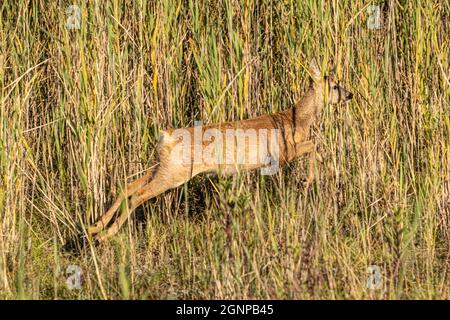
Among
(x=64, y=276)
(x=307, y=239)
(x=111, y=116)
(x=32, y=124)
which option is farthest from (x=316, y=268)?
(x=32, y=124)

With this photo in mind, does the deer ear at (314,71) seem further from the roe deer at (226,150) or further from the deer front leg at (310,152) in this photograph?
the deer front leg at (310,152)

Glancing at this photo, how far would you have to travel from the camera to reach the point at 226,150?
5.73 metres

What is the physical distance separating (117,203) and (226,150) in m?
0.80

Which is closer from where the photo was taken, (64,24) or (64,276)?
(64,276)

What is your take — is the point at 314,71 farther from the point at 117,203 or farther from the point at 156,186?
the point at 117,203

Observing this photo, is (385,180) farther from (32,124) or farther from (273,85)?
(32,124)

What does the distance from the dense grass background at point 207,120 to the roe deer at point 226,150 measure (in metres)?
0.13

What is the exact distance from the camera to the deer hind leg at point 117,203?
215 inches

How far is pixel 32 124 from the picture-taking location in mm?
6426

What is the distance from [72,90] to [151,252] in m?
1.22

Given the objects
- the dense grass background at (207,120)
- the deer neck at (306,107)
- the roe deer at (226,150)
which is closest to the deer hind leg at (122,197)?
the roe deer at (226,150)

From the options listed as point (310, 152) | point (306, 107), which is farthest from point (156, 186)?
point (306, 107)

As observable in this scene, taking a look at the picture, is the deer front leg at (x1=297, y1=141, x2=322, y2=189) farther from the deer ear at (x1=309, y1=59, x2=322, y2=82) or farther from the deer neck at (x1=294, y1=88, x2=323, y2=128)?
the deer ear at (x1=309, y1=59, x2=322, y2=82)

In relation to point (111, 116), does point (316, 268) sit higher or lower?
lower
